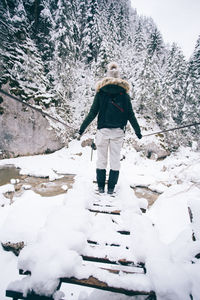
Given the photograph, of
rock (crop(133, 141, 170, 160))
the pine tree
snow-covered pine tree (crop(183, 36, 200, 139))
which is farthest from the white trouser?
snow-covered pine tree (crop(183, 36, 200, 139))

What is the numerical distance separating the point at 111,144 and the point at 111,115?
2.02 ft

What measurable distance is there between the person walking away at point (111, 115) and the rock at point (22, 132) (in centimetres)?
888

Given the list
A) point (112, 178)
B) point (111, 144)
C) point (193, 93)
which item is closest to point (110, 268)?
point (112, 178)

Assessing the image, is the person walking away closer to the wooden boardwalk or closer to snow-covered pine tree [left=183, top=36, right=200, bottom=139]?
the wooden boardwalk

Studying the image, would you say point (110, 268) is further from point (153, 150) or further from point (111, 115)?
point (153, 150)

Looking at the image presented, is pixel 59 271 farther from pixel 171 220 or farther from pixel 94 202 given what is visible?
pixel 171 220

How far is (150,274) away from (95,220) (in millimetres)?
1117

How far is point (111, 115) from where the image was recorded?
110 inches

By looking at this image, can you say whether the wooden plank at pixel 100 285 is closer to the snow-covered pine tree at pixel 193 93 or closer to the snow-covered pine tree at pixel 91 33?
the snow-covered pine tree at pixel 91 33

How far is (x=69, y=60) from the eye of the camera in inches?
593

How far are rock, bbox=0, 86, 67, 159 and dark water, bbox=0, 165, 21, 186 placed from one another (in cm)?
162

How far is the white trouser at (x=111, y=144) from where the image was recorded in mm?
2930

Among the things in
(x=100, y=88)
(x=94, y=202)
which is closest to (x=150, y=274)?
(x=94, y=202)

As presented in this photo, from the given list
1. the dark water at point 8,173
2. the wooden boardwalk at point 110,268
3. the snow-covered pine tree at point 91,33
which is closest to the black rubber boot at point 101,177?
the wooden boardwalk at point 110,268
